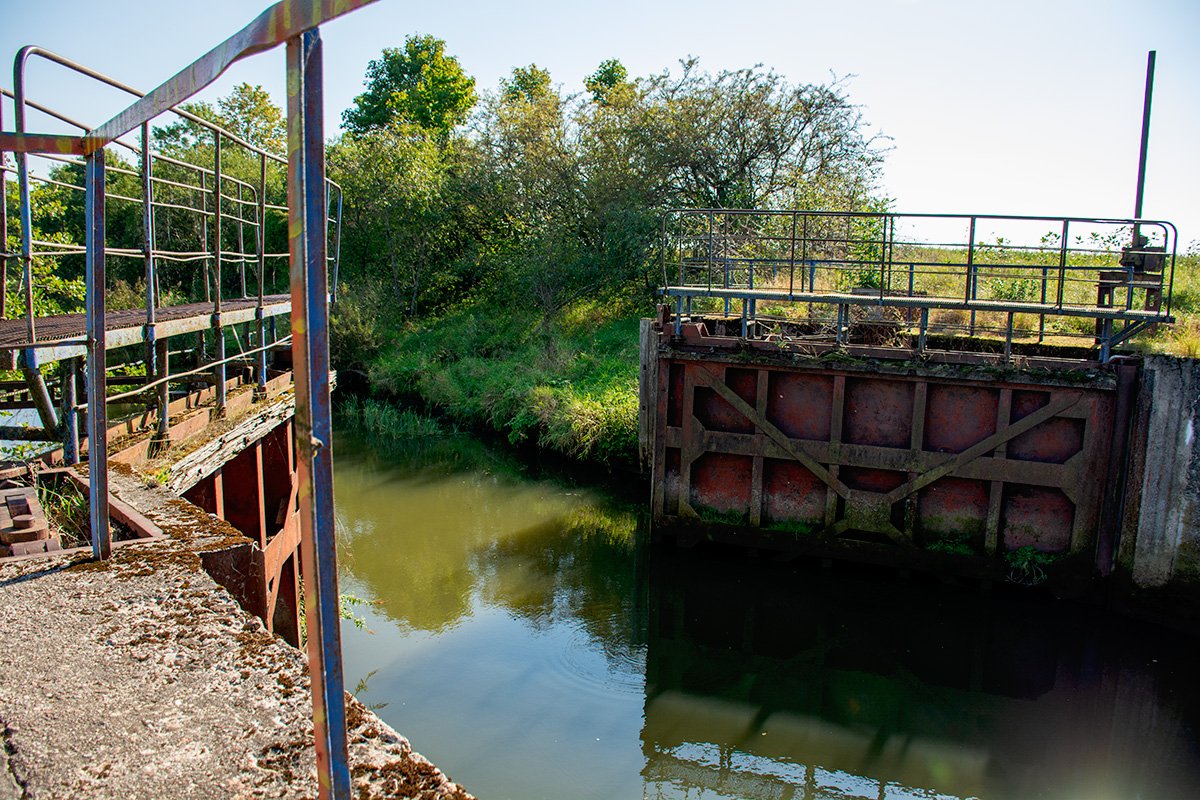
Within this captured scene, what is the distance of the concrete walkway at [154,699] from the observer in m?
2.18

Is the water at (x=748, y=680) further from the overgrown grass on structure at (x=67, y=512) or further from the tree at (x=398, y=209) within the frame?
the tree at (x=398, y=209)

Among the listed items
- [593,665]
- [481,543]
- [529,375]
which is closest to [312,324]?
[593,665]

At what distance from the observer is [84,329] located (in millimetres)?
5023

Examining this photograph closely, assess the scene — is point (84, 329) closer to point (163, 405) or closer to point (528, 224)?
point (163, 405)

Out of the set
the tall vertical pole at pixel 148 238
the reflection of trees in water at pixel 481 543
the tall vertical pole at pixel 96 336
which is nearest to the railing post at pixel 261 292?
the tall vertical pole at pixel 148 238

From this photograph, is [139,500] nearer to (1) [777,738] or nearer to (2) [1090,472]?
(1) [777,738]

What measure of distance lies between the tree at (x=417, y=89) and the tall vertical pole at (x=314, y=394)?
138ft

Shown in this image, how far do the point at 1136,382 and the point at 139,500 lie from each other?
908 centimetres

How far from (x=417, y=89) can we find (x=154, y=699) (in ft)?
141

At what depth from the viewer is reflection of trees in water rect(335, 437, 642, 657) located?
10078 mm

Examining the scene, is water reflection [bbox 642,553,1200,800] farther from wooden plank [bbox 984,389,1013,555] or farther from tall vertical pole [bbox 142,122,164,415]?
tall vertical pole [bbox 142,122,164,415]

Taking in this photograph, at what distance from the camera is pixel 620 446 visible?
1549 cm

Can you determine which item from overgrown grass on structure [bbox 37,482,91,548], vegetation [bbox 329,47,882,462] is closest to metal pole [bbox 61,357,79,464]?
overgrown grass on structure [bbox 37,482,91,548]

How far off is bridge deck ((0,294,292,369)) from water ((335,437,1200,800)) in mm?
3632
